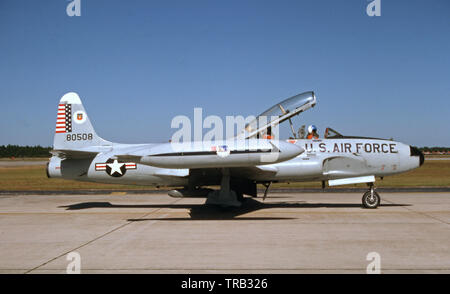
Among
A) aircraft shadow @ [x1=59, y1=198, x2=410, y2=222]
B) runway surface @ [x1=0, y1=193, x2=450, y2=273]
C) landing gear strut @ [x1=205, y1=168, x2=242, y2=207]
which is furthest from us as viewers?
landing gear strut @ [x1=205, y1=168, x2=242, y2=207]

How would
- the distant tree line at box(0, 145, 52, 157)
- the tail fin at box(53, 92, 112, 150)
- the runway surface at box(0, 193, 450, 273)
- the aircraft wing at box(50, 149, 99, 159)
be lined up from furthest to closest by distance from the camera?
1. the distant tree line at box(0, 145, 52, 157)
2. the tail fin at box(53, 92, 112, 150)
3. the aircraft wing at box(50, 149, 99, 159)
4. the runway surface at box(0, 193, 450, 273)

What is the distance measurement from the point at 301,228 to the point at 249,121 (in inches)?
155

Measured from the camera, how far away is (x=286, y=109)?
1117 centimetres

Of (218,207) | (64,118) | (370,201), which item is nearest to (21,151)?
(64,118)

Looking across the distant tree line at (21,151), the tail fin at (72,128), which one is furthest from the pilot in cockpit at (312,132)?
the distant tree line at (21,151)

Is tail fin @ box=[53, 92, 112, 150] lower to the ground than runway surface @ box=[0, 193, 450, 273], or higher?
higher

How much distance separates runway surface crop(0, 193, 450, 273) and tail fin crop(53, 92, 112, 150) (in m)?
2.21

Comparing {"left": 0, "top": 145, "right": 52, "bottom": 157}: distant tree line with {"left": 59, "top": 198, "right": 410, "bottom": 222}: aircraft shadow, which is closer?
{"left": 59, "top": 198, "right": 410, "bottom": 222}: aircraft shadow

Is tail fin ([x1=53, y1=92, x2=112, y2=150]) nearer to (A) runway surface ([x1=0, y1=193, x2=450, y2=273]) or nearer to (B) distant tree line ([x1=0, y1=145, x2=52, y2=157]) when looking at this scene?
(A) runway surface ([x1=0, y1=193, x2=450, y2=273])

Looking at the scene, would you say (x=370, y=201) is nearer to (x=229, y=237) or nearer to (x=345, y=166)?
(x=345, y=166)

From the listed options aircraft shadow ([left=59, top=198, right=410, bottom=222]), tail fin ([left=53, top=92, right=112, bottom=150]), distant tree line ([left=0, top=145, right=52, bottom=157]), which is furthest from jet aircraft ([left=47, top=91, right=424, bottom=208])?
distant tree line ([left=0, top=145, right=52, bottom=157])

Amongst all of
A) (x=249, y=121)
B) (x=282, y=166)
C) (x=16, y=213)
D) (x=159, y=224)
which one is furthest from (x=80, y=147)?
(x=282, y=166)

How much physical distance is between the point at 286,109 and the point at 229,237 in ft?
16.8

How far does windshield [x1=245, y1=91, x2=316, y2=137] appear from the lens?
11.0 m
